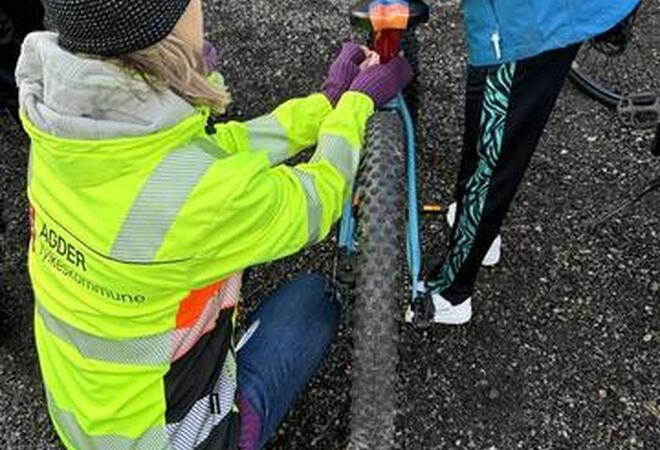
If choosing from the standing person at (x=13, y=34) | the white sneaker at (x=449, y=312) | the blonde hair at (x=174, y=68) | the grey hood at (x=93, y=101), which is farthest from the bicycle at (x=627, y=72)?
the standing person at (x=13, y=34)

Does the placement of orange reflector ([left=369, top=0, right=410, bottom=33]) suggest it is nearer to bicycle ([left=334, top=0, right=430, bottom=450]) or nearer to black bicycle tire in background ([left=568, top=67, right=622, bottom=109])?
bicycle ([left=334, top=0, right=430, bottom=450])

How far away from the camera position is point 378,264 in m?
1.94

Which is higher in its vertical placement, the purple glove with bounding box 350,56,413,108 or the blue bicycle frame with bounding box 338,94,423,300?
the purple glove with bounding box 350,56,413,108

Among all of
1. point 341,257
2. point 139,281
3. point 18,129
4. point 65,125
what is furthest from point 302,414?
point 18,129

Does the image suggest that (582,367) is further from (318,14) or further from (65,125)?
(318,14)

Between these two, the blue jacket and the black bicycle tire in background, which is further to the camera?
the black bicycle tire in background

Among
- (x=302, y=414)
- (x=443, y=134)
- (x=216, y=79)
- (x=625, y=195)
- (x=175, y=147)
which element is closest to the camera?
(x=175, y=147)

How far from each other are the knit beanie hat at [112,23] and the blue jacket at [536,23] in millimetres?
838

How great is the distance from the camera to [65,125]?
1.53 meters

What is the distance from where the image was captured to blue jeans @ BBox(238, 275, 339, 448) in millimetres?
2152

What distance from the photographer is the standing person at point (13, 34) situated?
306 cm

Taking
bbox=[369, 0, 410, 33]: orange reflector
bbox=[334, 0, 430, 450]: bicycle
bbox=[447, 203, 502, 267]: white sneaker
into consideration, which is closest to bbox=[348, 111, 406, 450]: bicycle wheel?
bbox=[334, 0, 430, 450]: bicycle

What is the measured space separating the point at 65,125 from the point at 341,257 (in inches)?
34.8

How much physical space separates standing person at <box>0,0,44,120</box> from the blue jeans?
1.52 m
